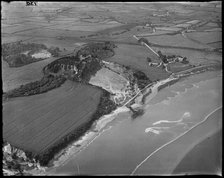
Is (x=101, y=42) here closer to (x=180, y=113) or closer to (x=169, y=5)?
(x=169, y=5)

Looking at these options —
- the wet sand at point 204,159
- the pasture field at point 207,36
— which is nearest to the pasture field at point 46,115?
the wet sand at point 204,159

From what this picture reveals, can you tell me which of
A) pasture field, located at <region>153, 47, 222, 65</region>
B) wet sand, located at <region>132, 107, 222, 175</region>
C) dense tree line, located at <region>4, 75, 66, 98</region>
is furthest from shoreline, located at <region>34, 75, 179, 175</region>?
dense tree line, located at <region>4, 75, 66, 98</region>

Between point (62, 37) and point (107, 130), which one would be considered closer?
point (107, 130)

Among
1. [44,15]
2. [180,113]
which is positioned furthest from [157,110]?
[44,15]

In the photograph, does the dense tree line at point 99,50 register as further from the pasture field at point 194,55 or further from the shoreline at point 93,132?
the pasture field at point 194,55

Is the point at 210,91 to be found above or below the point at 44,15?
below

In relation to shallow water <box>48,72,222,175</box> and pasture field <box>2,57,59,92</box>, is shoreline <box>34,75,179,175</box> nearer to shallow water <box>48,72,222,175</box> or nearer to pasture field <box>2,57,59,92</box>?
shallow water <box>48,72,222,175</box>

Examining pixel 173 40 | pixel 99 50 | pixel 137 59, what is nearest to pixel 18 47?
pixel 99 50
